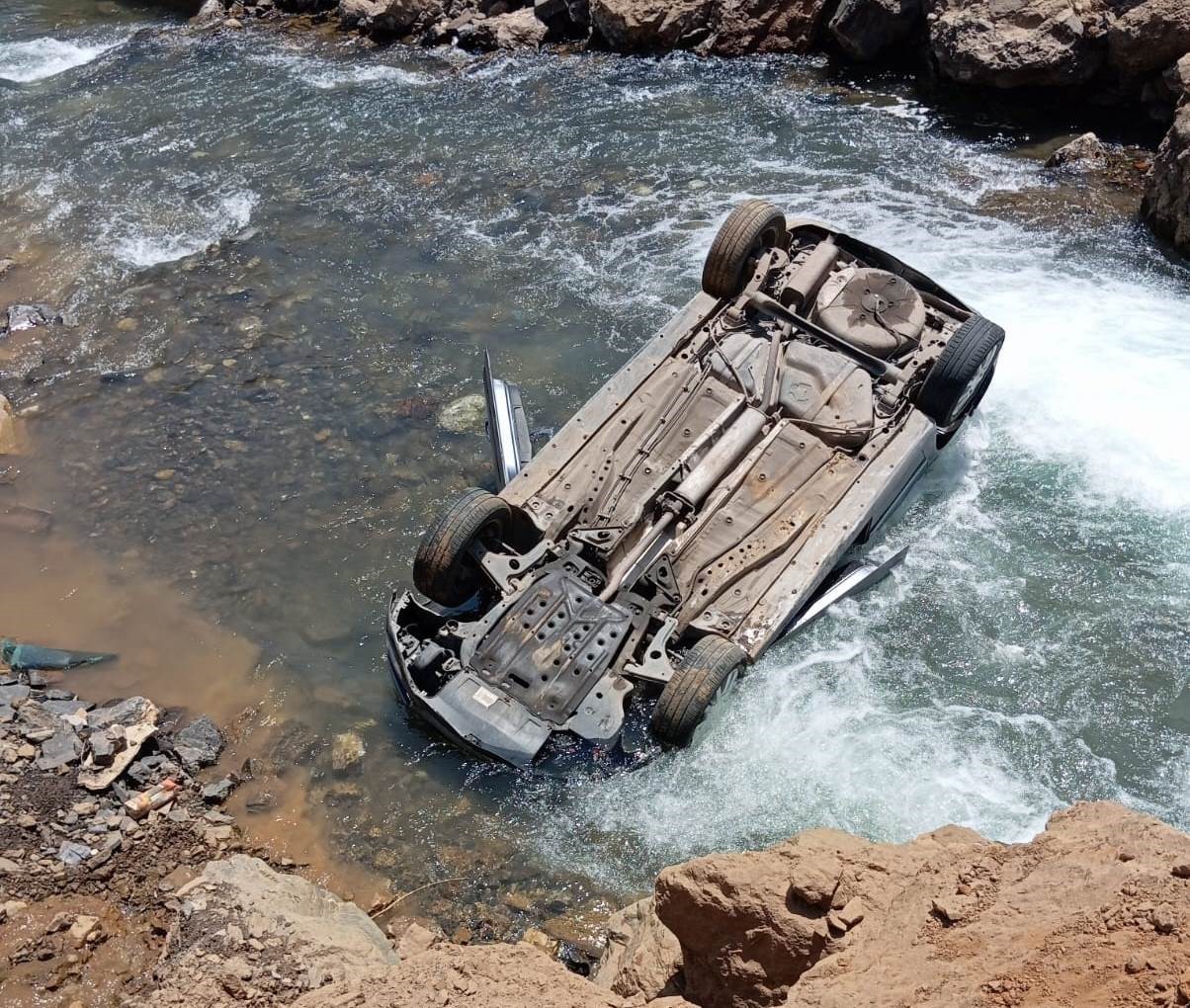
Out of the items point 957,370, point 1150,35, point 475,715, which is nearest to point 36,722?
point 475,715

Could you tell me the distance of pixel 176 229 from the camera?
13438 mm

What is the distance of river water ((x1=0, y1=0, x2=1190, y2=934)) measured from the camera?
746 cm

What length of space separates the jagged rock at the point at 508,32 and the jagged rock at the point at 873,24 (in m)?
4.59

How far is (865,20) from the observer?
50.3ft

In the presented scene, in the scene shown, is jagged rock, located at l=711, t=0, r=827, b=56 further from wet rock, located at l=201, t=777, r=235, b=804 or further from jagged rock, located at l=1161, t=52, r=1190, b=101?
wet rock, located at l=201, t=777, r=235, b=804

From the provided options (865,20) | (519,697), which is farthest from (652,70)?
(519,697)

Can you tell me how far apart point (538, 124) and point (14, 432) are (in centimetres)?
806

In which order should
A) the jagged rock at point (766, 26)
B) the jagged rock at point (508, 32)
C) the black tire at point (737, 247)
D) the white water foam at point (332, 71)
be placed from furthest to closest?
the jagged rock at point (508, 32) < the white water foam at point (332, 71) < the jagged rock at point (766, 26) < the black tire at point (737, 247)

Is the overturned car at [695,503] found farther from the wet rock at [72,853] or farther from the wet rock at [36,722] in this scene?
the wet rock at [36,722]

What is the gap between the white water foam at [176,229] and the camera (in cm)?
1304

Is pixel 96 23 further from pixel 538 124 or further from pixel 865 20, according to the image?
pixel 865 20

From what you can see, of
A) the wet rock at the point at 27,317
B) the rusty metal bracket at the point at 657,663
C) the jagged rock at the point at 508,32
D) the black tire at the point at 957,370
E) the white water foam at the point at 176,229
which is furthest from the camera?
the jagged rock at the point at 508,32

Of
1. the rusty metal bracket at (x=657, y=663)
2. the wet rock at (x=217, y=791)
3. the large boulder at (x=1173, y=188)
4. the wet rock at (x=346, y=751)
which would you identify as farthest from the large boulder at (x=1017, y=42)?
the wet rock at (x=217, y=791)

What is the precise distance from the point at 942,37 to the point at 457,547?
1100cm
